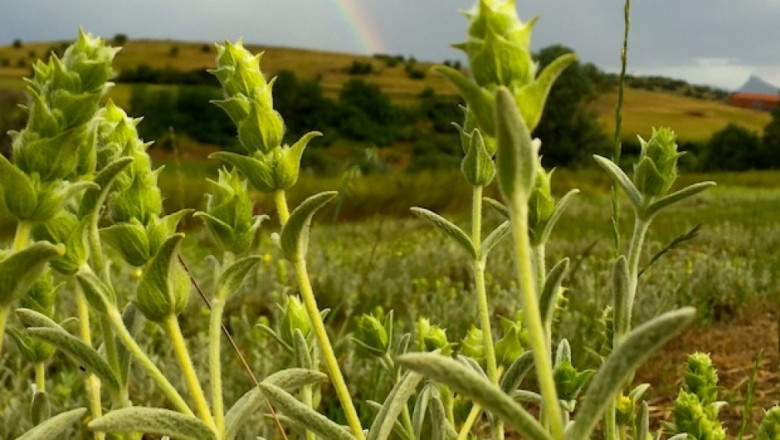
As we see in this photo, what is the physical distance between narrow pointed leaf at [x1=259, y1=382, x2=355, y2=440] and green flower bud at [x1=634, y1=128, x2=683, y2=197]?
44 centimetres

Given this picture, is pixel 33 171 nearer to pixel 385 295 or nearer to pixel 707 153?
pixel 385 295

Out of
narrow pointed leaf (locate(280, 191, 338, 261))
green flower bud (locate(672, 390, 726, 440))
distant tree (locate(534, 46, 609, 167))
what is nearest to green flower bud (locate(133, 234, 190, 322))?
narrow pointed leaf (locate(280, 191, 338, 261))

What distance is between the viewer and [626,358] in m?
0.46

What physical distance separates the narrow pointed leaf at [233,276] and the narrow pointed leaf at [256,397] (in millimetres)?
92

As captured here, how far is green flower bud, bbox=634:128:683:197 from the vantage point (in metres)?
0.88

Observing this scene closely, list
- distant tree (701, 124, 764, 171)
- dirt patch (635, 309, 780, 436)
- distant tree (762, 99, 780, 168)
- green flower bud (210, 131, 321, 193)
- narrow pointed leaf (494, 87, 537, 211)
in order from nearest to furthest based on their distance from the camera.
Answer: narrow pointed leaf (494, 87, 537, 211), green flower bud (210, 131, 321, 193), dirt patch (635, 309, 780, 436), distant tree (762, 99, 780, 168), distant tree (701, 124, 764, 171)

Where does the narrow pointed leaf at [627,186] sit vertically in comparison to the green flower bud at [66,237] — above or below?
above

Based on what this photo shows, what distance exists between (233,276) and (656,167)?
47cm

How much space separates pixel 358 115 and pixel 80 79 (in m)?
29.8

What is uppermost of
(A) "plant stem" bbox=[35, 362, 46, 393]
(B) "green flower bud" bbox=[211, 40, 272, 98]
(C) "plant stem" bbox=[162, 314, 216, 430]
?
(B) "green flower bud" bbox=[211, 40, 272, 98]

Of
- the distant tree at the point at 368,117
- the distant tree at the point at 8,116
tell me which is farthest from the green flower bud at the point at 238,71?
the distant tree at the point at 368,117

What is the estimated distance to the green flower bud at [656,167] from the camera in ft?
2.90

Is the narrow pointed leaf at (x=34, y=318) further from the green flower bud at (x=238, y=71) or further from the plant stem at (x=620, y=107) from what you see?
the plant stem at (x=620, y=107)

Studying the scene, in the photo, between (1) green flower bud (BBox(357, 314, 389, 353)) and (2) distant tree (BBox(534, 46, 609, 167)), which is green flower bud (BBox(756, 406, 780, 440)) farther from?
(2) distant tree (BBox(534, 46, 609, 167))
